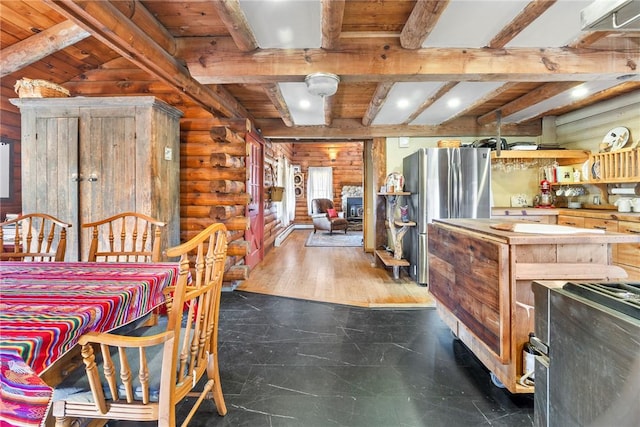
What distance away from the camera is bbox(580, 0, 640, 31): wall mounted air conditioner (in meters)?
0.99

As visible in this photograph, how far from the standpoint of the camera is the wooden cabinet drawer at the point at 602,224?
3.17 meters

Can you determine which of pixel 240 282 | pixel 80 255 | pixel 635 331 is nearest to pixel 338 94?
pixel 240 282

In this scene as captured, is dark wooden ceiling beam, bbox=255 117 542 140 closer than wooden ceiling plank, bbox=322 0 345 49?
No

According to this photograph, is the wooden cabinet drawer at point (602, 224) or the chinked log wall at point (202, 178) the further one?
the chinked log wall at point (202, 178)

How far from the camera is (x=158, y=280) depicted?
138 centimetres

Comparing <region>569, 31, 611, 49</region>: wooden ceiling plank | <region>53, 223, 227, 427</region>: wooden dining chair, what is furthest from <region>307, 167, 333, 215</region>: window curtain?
<region>53, 223, 227, 427</region>: wooden dining chair

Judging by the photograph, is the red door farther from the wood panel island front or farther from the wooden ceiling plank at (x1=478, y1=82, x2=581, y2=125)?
the wooden ceiling plank at (x1=478, y1=82, x2=581, y2=125)

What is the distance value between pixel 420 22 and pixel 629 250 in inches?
122

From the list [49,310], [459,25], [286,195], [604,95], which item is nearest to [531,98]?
[604,95]

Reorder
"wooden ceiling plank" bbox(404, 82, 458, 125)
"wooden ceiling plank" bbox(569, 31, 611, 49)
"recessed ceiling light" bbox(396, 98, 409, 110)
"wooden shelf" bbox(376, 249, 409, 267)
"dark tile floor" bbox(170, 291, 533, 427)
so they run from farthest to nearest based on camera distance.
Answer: "wooden shelf" bbox(376, 249, 409, 267)
"recessed ceiling light" bbox(396, 98, 409, 110)
"wooden ceiling plank" bbox(404, 82, 458, 125)
"wooden ceiling plank" bbox(569, 31, 611, 49)
"dark tile floor" bbox(170, 291, 533, 427)

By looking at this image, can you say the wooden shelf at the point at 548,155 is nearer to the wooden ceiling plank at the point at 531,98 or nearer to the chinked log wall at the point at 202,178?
the wooden ceiling plank at the point at 531,98

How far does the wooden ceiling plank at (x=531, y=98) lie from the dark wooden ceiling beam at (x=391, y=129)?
0.92 feet

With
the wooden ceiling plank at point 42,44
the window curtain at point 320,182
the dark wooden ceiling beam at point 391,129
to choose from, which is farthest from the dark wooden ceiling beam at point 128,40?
the window curtain at point 320,182

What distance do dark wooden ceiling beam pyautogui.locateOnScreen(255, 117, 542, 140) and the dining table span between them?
3.72 m
